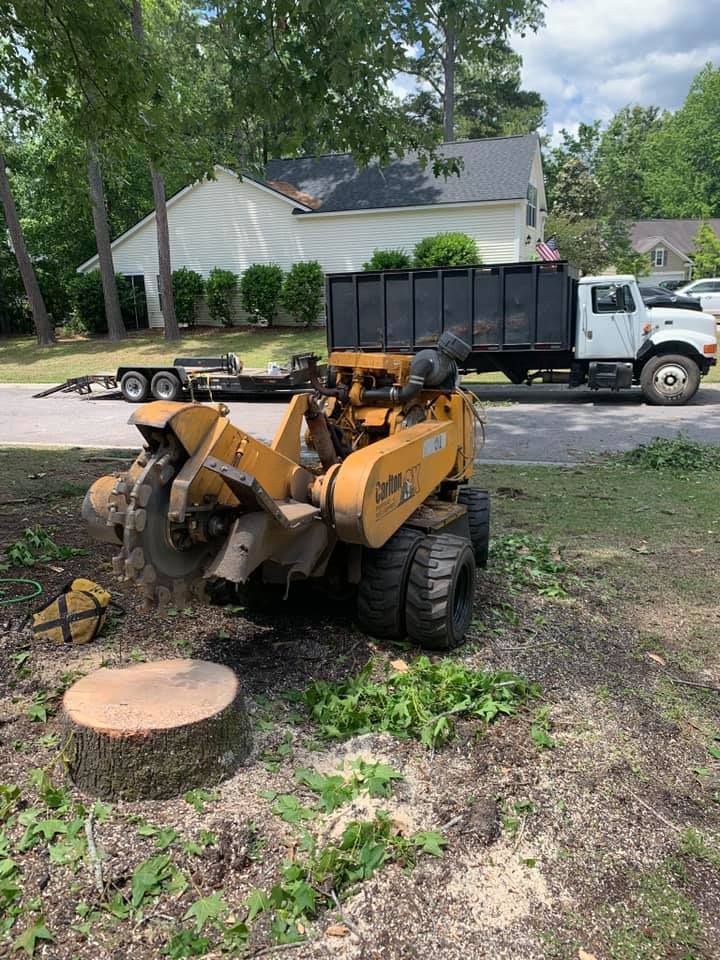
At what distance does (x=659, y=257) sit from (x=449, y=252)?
47.8 meters

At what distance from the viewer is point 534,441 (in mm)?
12195

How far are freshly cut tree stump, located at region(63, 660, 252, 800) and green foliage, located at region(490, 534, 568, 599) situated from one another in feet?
9.81

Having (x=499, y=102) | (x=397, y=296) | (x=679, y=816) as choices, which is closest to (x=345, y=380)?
(x=679, y=816)

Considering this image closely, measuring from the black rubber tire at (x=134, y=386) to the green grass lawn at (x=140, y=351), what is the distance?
564 centimetres

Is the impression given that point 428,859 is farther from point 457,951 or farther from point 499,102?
point 499,102

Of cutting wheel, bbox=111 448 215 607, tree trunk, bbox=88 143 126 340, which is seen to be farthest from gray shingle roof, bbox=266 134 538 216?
cutting wheel, bbox=111 448 215 607

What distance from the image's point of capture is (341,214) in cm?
2862

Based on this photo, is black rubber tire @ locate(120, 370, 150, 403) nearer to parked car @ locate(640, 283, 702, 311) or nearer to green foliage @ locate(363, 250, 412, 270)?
green foliage @ locate(363, 250, 412, 270)

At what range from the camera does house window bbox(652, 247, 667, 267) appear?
66.6 m

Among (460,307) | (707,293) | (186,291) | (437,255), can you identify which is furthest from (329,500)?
(707,293)

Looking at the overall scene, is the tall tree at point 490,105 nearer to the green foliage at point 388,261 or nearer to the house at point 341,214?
the house at point 341,214

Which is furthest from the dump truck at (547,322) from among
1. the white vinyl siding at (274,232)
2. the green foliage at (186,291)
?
the green foliage at (186,291)

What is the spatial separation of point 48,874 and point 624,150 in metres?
54.0

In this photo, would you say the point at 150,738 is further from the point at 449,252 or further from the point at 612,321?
the point at 449,252
